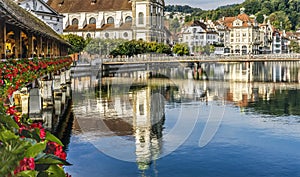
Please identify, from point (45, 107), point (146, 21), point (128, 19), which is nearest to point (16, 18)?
point (45, 107)

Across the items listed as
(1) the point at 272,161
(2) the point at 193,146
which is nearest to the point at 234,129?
(2) the point at 193,146

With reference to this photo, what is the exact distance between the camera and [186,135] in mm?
22906

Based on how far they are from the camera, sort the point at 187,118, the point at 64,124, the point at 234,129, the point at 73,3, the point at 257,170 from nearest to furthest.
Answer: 1. the point at 257,170
2. the point at 234,129
3. the point at 64,124
4. the point at 187,118
5. the point at 73,3

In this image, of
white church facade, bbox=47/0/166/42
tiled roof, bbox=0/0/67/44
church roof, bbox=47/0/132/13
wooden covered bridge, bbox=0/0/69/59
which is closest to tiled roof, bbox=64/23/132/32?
white church facade, bbox=47/0/166/42

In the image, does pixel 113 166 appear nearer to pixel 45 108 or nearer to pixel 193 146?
pixel 193 146

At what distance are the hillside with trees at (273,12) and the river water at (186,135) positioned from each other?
451ft

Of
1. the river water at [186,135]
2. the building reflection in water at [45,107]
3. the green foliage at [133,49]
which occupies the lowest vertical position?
the river water at [186,135]

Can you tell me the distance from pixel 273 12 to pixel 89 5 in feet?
282

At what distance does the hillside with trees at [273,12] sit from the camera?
569ft

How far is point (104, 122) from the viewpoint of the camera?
26688 mm

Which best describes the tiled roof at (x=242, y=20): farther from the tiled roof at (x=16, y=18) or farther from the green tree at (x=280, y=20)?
the tiled roof at (x=16, y=18)

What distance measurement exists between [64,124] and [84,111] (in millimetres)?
5624

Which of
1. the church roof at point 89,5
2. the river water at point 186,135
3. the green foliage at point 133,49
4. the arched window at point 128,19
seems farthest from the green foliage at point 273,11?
the river water at point 186,135

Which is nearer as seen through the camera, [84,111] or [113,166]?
[113,166]
